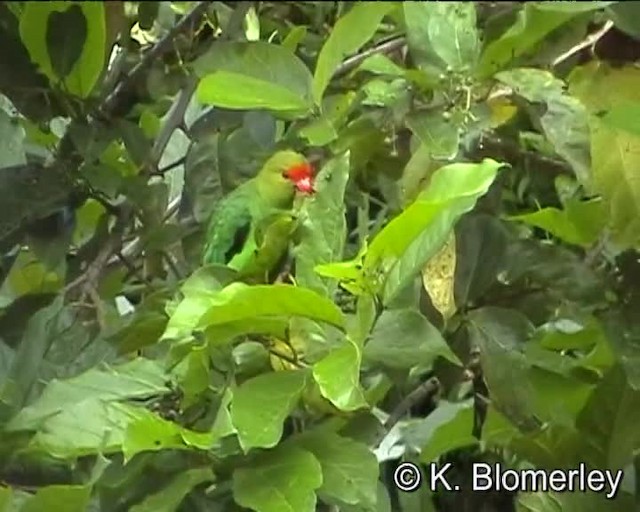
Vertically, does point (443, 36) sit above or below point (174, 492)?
above

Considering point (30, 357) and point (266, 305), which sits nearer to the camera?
point (266, 305)

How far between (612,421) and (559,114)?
21 centimetres

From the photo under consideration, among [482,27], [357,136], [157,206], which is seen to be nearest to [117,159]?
[157,206]

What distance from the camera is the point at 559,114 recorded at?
66cm

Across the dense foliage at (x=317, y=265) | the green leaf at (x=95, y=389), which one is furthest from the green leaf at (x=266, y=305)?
the green leaf at (x=95, y=389)

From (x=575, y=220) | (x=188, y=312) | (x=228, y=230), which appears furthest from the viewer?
(x=228, y=230)

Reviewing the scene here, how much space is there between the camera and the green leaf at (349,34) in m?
0.44

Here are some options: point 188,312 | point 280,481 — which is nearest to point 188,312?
point 188,312

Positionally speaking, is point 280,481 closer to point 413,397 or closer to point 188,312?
point 188,312

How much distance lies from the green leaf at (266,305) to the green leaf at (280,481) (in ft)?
0.29

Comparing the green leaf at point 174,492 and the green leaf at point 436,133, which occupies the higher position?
the green leaf at point 436,133

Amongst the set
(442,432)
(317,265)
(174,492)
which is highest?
(317,265)

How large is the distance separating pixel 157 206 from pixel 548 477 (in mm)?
320

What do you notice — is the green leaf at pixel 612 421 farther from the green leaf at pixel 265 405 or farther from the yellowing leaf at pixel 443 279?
the green leaf at pixel 265 405
